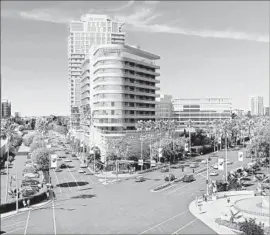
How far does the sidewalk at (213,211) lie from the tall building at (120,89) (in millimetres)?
54013

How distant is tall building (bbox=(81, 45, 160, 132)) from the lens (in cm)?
10125

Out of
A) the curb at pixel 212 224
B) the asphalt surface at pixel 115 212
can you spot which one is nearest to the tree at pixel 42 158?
the asphalt surface at pixel 115 212

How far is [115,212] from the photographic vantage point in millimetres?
45500

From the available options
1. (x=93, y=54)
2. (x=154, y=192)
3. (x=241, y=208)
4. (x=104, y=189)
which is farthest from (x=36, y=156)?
(x=93, y=54)

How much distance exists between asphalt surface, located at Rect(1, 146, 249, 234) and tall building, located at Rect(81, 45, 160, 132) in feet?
124

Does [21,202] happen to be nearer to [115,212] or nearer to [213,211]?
[115,212]

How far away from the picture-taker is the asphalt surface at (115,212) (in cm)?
3866

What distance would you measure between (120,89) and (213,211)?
6070cm

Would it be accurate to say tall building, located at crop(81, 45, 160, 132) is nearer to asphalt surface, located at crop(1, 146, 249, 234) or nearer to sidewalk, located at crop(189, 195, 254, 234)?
asphalt surface, located at crop(1, 146, 249, 234)

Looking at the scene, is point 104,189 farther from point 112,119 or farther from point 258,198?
point 112,119

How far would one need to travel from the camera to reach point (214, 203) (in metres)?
50.0

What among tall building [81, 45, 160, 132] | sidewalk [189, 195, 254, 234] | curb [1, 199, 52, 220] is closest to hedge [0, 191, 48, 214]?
curb [1, 199, 52, 220]

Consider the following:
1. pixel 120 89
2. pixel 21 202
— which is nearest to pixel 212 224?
pixel 21 202

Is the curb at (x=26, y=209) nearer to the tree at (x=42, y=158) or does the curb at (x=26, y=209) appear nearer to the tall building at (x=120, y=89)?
the tree at (x=42, y=158)
